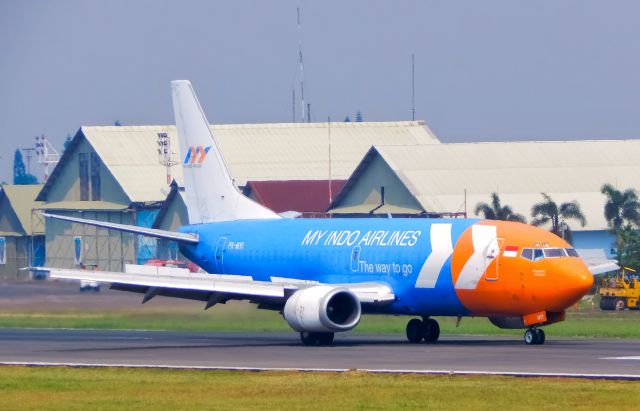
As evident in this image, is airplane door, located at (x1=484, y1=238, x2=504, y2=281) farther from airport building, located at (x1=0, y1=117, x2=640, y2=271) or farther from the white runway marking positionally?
airport building, located at (x1=0, y1=117, x2=640, y2=271)

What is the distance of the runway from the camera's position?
3550 centimetres

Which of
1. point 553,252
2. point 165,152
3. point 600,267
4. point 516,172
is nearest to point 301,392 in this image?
point 553,252

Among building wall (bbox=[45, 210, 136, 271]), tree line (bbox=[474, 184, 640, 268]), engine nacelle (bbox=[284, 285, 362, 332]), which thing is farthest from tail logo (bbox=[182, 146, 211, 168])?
building wall (bbox=[45, 210, 136, 271])

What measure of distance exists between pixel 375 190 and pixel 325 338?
210ft

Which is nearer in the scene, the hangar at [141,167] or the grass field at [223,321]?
the grass field at [223,321]

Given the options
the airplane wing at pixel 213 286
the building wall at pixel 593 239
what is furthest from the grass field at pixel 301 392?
the building wall at pixel 593 239

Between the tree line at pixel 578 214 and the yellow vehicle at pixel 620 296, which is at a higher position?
the tree line at pixel 578 214

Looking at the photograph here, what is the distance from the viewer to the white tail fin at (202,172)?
187 feet

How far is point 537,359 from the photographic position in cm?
3769

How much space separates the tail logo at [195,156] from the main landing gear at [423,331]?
1303 cm

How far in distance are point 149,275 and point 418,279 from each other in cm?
831

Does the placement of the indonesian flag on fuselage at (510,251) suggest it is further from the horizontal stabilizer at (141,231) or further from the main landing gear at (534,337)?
the horizontal stabilizer at (141,231)

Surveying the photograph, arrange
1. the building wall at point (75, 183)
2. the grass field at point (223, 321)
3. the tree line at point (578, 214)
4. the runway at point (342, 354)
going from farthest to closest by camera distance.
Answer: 1. the building wall at point (75, 183)
2. the tree line at point (578, 214)
3. the grass field at point (223, 321)
4. the runway at point (342, 354)

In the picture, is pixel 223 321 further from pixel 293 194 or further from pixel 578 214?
pixel 293 194
